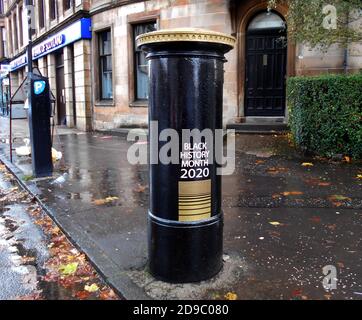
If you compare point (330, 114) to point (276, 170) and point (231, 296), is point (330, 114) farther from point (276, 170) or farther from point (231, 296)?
point (231, 296)

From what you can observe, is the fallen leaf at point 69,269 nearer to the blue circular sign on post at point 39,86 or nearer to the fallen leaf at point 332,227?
the fallen leaf at point 332,227

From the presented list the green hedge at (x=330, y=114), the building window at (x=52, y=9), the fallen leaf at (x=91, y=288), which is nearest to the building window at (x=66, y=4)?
the building window at (x=52, y=9)

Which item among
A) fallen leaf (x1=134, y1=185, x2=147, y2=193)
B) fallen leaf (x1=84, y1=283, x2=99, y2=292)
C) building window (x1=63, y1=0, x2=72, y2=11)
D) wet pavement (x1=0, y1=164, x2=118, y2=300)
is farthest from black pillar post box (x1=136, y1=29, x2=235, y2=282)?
building window (x1=63, y1=0, x2=72, y2=11)

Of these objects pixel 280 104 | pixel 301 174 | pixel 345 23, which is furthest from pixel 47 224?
pixel 280 104

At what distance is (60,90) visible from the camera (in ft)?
73.5

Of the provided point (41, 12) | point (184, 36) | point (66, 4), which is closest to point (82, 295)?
point (184, 36)

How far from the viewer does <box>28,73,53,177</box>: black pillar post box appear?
7797 mm

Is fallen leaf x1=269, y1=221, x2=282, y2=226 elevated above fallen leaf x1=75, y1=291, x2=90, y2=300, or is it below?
above

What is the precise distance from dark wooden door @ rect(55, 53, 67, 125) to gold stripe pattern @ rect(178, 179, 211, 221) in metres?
19.5

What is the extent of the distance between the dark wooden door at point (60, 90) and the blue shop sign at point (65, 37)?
68cm

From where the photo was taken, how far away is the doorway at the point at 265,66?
490 inches

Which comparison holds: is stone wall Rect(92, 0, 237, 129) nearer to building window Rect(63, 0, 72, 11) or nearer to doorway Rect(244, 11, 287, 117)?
doorway Rect(244, 11, 287, 117)
